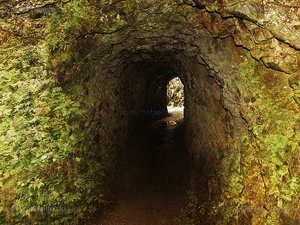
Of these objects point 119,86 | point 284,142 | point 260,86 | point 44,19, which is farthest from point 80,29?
point 284,142

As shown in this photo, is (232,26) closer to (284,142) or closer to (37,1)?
(284,142)

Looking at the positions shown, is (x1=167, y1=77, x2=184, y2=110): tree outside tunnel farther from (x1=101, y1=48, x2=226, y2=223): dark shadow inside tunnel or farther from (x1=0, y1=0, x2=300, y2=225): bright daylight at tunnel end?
(x1=0, y1=0, x2=300, y2=225): bright daylight at tunnel end

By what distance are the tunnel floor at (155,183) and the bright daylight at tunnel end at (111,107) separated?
0.21ft

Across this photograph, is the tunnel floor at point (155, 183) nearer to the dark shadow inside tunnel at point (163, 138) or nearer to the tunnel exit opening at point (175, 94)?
the dark shadow inside tunnel at point (163, 138)

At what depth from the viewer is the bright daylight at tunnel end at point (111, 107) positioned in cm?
414

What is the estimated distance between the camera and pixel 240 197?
15.3ft

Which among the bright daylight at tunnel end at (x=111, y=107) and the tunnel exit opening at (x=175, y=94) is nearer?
the bright daylight at tunnel end at (x=111, y=107)

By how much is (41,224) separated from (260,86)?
20.2 ft

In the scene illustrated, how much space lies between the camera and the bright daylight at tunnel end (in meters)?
4.14

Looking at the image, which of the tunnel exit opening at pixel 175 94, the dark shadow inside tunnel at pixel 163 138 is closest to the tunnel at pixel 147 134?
the dark shadow inside tunnel at pixel 163 138

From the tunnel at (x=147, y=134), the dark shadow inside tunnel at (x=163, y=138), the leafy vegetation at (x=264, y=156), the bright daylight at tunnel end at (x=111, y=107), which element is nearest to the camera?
the leafy vegetation at (x=264, y=156)

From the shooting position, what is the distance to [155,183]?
27.0 feet

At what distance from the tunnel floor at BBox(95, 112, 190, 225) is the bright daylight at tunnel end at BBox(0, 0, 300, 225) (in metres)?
0.06

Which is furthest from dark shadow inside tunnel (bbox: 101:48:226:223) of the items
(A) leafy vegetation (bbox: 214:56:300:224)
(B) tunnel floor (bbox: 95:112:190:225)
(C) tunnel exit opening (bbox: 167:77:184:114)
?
(C) tunnel exit opening (bbox: 167:77:184:114)
